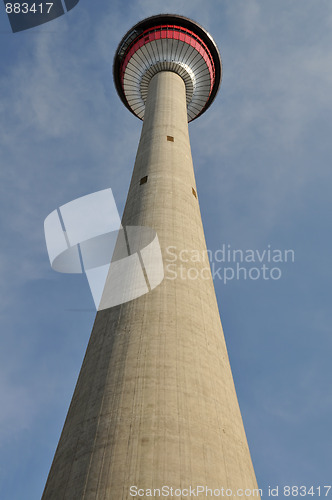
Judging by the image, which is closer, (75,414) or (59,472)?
(59,472)

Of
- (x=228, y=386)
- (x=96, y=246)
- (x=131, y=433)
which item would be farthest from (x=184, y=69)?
(x=131, y=433)

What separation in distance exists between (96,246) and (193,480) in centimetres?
1316

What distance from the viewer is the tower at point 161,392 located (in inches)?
345

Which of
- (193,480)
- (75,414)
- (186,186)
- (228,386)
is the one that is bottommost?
(193,480)

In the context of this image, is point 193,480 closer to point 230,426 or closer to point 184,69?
point 230,426

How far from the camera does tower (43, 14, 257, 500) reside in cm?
877

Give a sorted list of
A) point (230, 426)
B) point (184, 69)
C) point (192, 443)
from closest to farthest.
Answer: point (192, 443) < point (230, 426) < point (184, 69)

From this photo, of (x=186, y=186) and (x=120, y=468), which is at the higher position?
(x=186, y=186)

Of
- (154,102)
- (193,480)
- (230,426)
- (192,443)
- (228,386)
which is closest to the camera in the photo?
(193,480)

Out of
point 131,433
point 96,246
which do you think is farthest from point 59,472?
point 96,246

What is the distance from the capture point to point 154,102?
26.4 metres

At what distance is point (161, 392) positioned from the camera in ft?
33.2

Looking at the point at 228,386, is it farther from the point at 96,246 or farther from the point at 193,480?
the point at 96,246

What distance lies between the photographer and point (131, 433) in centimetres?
927
